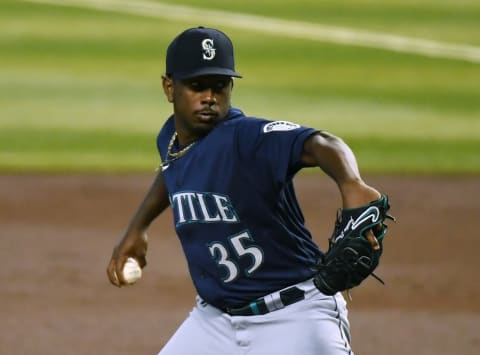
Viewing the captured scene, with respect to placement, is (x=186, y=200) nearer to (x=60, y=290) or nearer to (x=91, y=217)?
(x=60, y=290)

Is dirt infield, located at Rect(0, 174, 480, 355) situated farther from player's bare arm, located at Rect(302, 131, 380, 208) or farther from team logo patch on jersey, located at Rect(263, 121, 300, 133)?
player's bare arm, located at Rect(302, 131, 380, 208)

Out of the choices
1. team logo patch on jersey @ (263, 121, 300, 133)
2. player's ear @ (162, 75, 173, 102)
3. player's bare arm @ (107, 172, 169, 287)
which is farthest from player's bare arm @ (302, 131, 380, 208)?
player's bare arm @ (107, 172, 169, 287)

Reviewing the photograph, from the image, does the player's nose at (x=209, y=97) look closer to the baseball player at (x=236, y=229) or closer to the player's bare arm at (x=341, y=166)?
the baseball player at (x=236, y=229)

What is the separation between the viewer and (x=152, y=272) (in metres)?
7.79

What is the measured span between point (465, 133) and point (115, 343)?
635cm

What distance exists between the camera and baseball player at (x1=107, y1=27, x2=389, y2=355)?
12.7ft

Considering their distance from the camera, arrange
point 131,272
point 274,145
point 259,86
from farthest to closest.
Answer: point 259,86 < point 131,272 < point 274,145

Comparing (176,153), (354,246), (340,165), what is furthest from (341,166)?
(176,153)

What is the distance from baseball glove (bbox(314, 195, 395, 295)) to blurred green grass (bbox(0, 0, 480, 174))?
23.5ft

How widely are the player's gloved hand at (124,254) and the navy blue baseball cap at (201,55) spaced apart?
2.83ft

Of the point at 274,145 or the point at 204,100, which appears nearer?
the point at 274,145

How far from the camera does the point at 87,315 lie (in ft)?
22.6

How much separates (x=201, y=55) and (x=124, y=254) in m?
1.03

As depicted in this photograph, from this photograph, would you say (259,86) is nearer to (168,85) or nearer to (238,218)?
(168,85)
